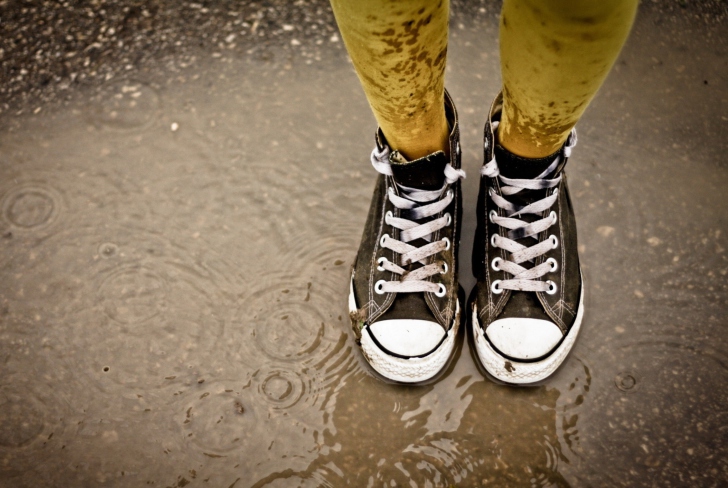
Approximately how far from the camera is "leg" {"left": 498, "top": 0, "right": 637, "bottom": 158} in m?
0.75

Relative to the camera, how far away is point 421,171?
1.14 metres

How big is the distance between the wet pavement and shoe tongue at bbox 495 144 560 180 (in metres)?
0.33

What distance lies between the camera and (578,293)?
129 centimetres

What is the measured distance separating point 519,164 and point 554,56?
346 mm

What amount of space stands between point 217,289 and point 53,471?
605mm

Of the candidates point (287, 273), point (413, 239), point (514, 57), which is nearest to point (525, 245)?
point (413, 239)

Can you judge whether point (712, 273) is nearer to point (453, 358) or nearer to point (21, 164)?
point (453, 358)

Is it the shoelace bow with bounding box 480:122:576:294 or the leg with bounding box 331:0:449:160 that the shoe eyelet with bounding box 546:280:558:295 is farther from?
the leg with bounding box 331:0:449:160

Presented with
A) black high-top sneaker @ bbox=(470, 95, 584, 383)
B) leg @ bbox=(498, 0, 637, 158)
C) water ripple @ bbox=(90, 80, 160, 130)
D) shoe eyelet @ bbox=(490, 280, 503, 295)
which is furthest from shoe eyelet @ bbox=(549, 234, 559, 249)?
water ripple @ bbox=(90, 80, 160, 130)

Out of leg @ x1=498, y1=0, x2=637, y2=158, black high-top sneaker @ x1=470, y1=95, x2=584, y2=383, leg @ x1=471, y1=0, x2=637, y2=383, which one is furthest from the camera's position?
black high-top sneaker @ x1=470, y1=95, x2=584, y2=383

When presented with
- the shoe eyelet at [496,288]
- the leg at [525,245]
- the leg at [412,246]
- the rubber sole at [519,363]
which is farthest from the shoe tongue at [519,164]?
the rubber sole at [519,363]

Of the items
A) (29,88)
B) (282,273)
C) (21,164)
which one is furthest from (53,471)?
(29,88)

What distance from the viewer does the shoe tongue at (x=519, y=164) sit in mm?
1124

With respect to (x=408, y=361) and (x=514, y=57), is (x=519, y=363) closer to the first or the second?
(x=408, y=361)
